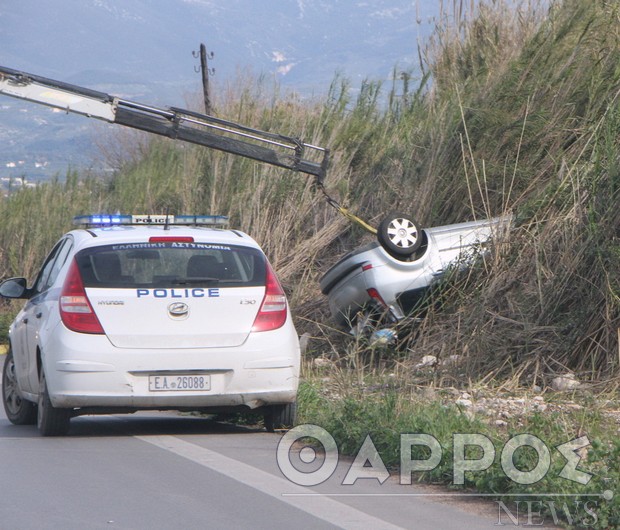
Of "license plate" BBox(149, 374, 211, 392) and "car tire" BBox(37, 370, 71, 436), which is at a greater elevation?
"license plate" BBox(149, 374, 211, 392)

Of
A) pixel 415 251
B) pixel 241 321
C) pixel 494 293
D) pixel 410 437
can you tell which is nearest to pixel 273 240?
pixel 415 251

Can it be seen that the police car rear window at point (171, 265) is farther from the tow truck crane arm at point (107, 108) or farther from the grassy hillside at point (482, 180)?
the tow truck crane arm at point (107, 108)

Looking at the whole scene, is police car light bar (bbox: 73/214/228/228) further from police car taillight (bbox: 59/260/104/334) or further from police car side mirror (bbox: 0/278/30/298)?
police car taillight (bbox: 59/260/104/334)


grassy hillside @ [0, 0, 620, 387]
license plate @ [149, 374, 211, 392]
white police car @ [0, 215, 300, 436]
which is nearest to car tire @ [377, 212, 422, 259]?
grassy hillside @ [0, 0, 620, 387]

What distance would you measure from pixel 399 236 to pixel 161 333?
516cm

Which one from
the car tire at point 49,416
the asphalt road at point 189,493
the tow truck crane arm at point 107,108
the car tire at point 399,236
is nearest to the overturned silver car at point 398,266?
the car tire at point 399,236

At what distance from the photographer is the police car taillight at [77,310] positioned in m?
8.91

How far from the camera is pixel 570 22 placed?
48.7ft

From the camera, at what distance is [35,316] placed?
969 cm

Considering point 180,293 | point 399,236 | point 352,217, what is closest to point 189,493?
point 180,293

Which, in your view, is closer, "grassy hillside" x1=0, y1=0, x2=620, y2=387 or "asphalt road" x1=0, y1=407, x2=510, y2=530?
"asphalt road" x1=0, y1=407, x2=510, y2=530

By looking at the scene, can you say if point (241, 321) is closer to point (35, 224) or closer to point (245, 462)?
point (245, 462)

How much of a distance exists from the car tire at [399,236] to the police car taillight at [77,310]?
5.12 meters

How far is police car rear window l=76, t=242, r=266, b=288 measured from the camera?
362 inches
